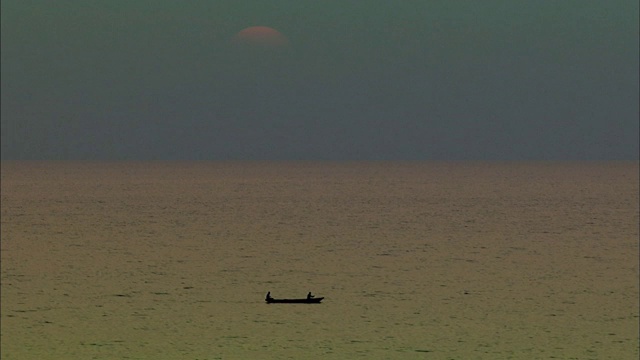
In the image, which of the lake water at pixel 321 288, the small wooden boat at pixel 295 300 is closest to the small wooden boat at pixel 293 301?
the small wooden boat at pixel 295 300

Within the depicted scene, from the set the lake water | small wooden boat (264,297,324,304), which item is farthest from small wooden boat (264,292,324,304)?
the lake water

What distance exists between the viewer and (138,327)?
41375 mm

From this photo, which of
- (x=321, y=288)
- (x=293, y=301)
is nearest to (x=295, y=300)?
(x=293, y=301)

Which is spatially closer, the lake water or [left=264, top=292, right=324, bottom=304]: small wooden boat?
the lake water

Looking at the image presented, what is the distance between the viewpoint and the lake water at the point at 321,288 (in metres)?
38.2

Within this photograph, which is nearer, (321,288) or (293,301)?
(293,301)

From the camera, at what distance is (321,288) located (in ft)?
177

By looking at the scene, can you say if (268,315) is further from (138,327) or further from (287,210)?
(287,210)

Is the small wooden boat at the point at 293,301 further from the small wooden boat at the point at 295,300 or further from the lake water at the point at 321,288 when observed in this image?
the lake water at the point at 321,288

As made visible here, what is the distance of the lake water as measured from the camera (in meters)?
38.2

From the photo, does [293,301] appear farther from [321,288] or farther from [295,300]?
[321,288]

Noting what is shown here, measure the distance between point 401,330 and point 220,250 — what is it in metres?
36.2

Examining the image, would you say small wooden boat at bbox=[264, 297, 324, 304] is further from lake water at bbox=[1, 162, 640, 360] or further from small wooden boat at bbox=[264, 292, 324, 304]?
lake water at bbox=[1, 162, 640, 360]

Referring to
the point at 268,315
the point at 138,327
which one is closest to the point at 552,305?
the point at 268,315
